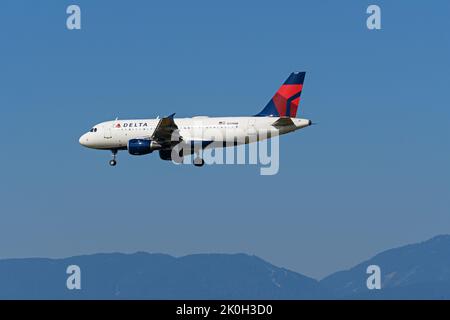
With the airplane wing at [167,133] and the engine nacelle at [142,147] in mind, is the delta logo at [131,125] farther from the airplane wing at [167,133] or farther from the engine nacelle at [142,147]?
the engine nacelle at [142,147]

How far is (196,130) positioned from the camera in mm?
96750

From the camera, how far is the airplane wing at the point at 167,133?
94312 mm

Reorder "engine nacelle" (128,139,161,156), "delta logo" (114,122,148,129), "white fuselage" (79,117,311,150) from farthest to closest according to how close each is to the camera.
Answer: "delta logo" (114,122,148,129) → "engine nacelle" (128,139,161,156) → "white fuselage" (79,117,311,150)

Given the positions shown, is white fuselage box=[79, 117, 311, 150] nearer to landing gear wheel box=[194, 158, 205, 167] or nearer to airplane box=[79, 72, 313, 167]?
airplane box=[79, 72, 313, 167]

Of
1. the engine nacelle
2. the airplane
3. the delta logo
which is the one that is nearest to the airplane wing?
the airplane

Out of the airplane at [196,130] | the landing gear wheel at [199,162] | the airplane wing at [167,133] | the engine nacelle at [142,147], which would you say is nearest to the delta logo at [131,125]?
the airplane at [196,130]

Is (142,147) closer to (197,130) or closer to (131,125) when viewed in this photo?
(197,130)

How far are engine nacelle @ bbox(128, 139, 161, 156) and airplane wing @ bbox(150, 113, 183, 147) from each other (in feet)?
1.67

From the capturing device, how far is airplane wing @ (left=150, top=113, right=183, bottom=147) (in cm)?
9431

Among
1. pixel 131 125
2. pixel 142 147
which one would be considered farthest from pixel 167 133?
pixel 131 125

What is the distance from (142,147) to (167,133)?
8.50 ft

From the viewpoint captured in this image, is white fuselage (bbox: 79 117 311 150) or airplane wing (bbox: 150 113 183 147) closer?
white fuselage (bbox: 79 117 311 150)
